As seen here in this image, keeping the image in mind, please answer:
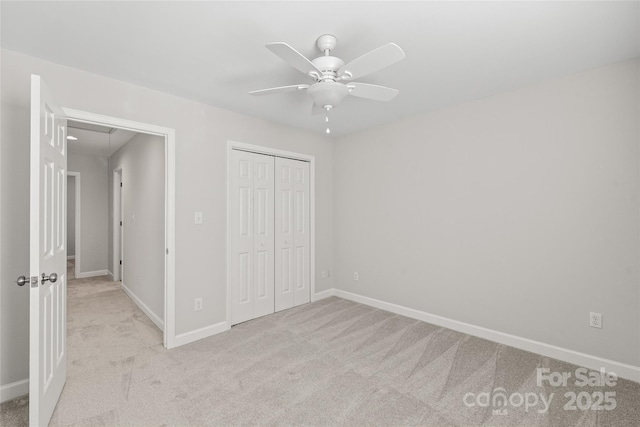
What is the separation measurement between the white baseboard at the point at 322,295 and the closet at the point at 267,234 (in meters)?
0.12

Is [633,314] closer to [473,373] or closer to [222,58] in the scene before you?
[473,373]

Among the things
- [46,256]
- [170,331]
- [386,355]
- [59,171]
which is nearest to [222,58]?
[59,171]

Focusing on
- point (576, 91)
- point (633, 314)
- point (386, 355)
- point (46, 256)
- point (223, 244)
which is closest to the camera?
point (46, 256)

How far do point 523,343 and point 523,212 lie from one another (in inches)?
47.3

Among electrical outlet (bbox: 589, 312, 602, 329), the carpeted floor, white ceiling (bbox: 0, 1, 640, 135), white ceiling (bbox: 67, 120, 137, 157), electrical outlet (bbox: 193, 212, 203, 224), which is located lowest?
the carpeted floor

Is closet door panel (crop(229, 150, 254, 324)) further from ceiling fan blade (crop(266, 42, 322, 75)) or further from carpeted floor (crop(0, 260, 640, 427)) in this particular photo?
ceiling fan blade (crop(266, 42, 322, 75))

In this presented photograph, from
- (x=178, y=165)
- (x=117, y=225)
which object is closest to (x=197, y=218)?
(x=178, y=165)

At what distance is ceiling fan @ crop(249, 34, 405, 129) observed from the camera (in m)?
1.57

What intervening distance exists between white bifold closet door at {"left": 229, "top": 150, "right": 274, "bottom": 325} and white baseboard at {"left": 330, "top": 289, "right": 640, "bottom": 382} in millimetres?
1470

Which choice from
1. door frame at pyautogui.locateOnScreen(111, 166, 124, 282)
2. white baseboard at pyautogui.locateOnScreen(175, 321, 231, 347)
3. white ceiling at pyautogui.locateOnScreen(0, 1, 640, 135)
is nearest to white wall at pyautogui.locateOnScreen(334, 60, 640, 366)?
white ceiling at pyautogui.locateOnScreen(0, 1, 640, 135)

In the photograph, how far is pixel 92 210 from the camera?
5.96 metres

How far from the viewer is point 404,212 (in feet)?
11.8

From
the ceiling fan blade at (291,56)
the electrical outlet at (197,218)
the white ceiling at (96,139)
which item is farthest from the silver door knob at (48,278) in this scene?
the white ceiling at (96,139)

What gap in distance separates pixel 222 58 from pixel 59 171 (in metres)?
1.40
